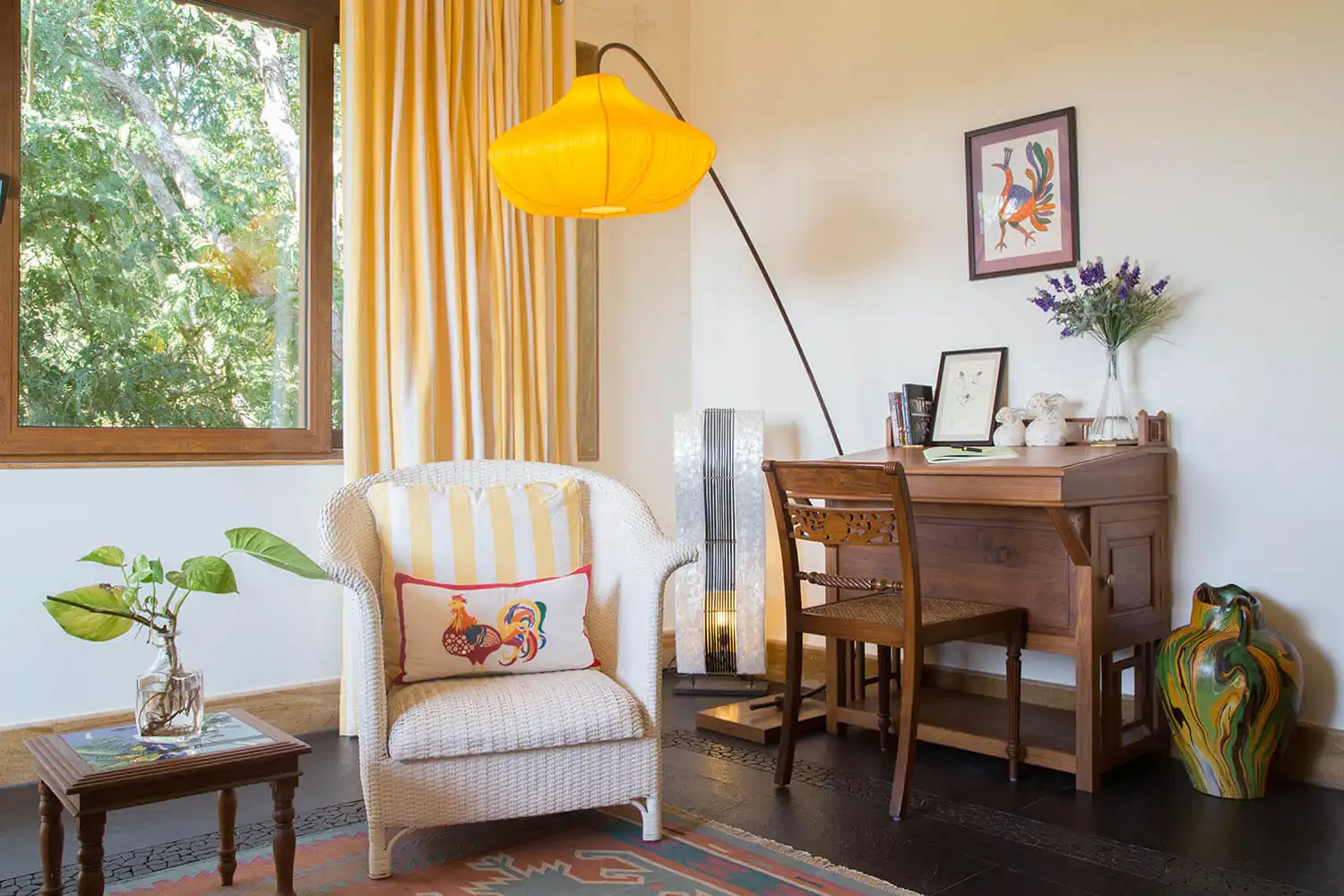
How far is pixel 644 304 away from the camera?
4.51m

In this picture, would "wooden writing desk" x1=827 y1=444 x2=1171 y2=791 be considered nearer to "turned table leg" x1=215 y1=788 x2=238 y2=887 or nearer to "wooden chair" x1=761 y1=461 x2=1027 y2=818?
"wooden chair" x1=761 y1=461 x2=1027 y2=818

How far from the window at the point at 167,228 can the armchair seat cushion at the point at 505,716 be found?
1.41 m

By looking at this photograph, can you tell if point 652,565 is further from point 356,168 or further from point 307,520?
point 356,168

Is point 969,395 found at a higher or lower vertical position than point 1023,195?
lower

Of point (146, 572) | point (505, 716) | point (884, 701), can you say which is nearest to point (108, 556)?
point (146, 572)

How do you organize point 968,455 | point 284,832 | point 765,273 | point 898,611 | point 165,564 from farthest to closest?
point 765,273 → point 165,564 → point 968,455 → point 898,611 → point 284,832

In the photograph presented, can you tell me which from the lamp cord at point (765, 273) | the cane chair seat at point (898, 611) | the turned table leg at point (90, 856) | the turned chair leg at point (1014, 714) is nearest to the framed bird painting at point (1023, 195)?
the lamp cord at point (765, 273)

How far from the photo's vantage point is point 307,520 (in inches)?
Answer: 138

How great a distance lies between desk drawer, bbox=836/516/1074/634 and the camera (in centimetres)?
→ 302

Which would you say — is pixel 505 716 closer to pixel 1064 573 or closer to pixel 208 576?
pixel 208 576

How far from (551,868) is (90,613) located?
1059 mm

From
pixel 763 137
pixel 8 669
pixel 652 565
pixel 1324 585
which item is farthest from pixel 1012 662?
pixel 8 669

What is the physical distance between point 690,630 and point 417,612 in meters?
1.68

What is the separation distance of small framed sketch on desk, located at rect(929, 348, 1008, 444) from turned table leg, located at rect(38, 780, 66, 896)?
105 inches
